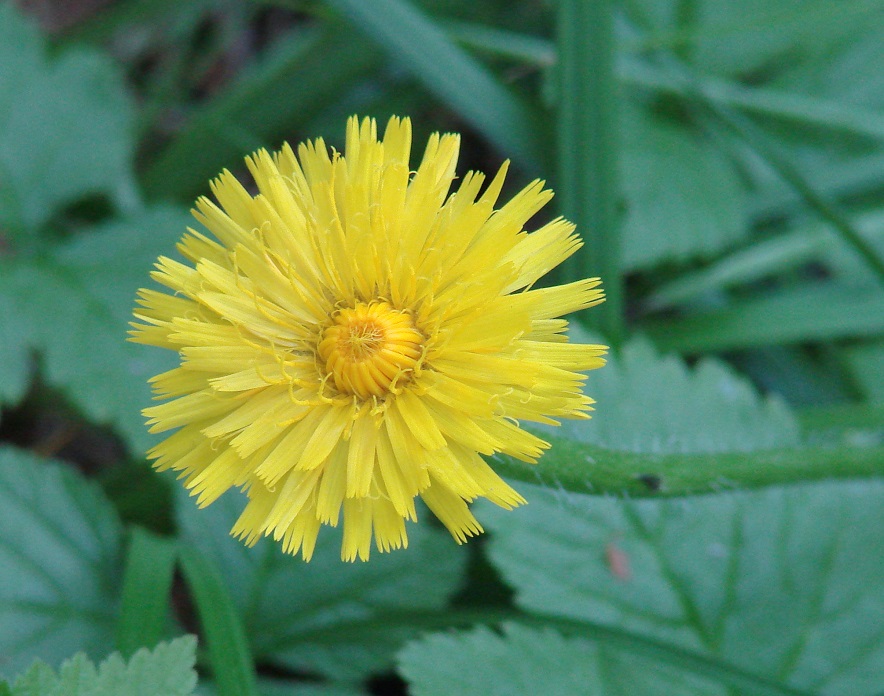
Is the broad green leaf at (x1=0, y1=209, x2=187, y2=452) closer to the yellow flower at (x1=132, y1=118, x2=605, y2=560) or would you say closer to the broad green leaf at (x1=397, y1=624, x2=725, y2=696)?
the yellow flower at (x1=132, y1=118, x2=605, y2=560)

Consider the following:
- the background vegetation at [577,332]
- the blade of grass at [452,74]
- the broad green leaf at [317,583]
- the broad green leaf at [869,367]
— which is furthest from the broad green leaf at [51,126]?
the broad green leaf at [869,367]

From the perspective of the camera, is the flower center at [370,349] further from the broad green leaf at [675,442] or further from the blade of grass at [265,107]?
the blade of grass at [265,107]

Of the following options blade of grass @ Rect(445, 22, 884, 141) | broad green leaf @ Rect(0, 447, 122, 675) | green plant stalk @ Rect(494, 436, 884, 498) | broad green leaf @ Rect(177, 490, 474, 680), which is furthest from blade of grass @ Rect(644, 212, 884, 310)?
broad green leaf @ Rect(0, 447, 122, 675)

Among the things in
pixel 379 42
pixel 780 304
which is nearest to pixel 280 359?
pixel 379 42

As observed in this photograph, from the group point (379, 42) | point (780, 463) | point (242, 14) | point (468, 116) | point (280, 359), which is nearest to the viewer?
point (280, 359)

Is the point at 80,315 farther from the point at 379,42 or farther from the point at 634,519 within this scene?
the point at 634,519

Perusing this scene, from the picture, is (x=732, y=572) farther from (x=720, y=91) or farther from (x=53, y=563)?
(x=53, y=563)
